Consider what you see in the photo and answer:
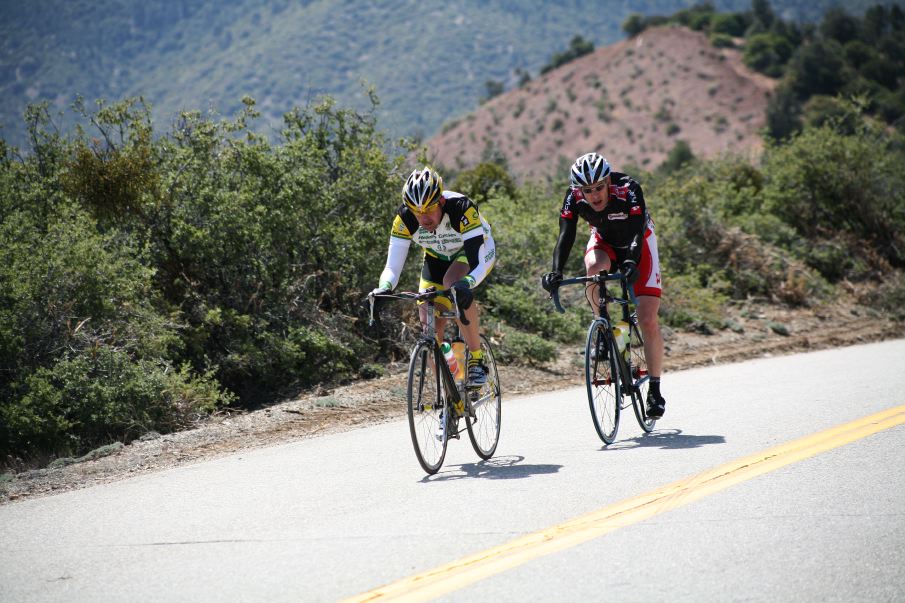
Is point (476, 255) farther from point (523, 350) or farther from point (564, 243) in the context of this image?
point (523, 350)

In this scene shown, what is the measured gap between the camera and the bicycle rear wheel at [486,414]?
7289 mm

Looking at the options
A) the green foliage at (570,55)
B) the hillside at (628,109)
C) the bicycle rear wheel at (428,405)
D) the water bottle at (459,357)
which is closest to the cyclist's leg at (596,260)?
the water bottle at (459,357)

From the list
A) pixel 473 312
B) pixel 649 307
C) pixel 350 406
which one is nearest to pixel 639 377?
pixel 649 307

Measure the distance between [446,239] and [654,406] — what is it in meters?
2.32

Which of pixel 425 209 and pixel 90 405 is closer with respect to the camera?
pixel 425 209

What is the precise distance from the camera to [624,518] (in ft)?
17.6

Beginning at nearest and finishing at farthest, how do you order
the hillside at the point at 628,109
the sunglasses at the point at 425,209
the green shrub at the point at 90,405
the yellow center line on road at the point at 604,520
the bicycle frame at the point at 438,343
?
the yellow center line on road at the point at 604,520, the bicycle frame at the point at 438,343, the sunglasses at the point at 425,209, the green shrub at the point at 90,405, the hillside at the point at 628,109

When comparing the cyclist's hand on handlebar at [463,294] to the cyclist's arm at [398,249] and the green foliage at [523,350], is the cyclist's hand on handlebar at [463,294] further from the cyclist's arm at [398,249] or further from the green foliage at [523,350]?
the green foliage at [523,350]

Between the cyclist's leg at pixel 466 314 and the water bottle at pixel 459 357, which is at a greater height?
the cyclist's leg at pixel 466 314

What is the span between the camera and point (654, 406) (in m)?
8.13

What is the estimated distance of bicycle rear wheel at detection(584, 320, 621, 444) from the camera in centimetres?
766

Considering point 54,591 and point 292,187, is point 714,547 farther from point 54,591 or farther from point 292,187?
point 292,187

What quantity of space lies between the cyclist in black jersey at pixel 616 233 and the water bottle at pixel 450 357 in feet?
4.48

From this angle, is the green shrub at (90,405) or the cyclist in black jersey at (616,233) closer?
the cyclist in black jersey at (616,233)
